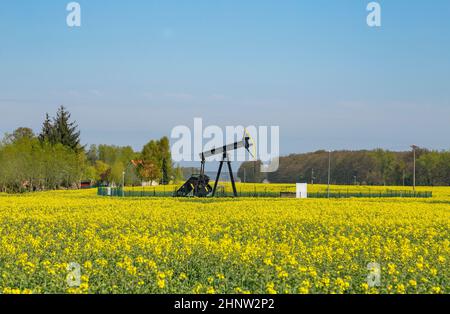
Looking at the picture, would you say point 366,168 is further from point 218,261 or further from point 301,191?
point 218,261

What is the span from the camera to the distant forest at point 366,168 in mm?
125000

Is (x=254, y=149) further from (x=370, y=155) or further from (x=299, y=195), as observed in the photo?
(x=370, y=155)

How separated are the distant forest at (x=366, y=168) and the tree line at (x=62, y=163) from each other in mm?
16546

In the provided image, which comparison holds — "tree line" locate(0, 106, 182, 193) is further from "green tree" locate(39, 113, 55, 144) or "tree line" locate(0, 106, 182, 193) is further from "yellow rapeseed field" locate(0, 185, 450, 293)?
"yellow rapeseed field" locate(0, 185, 450, 293)

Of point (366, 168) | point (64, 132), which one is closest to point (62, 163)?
point (64, 132)

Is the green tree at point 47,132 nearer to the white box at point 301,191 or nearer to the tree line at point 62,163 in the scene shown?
the tree line at point 62,163

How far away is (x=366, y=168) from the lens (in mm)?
143000

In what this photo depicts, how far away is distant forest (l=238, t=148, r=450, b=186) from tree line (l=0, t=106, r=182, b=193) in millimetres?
16546

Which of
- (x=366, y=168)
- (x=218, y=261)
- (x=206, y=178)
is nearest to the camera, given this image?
(x=218, y=261)

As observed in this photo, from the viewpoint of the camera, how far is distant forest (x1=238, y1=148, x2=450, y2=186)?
125 m

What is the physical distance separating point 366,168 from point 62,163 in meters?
74.2

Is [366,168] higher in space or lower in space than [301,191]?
higher

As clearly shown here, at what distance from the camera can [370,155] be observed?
144250 mm

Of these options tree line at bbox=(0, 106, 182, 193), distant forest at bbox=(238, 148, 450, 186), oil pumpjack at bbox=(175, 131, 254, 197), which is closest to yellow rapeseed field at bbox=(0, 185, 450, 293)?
oil pumpjack at bbox=(175, 131, 254, 197)
